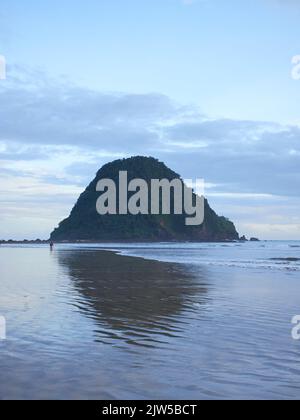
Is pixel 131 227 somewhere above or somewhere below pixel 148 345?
above

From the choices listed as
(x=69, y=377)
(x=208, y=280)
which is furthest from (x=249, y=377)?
(x=208, y=280)

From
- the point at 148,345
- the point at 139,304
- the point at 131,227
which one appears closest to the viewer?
the point at 148,345

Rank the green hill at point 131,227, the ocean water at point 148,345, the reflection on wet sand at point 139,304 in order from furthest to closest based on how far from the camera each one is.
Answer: the green hill at point 131,227 < the reflection on wet sand at point 139,304 < the ocean water at point 148,345

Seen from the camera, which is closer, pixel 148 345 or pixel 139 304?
pixel 148 345

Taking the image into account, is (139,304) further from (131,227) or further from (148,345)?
(131,227)

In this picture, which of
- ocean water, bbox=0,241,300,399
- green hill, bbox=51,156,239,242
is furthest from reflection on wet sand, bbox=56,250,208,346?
green hill, bbox=51,156,239,242

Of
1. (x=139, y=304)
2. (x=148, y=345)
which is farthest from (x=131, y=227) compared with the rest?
(x=148, y=345)

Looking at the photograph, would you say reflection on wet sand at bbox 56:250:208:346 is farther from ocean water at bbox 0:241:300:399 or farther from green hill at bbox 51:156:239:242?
green hill at bbox 51:156:239:242

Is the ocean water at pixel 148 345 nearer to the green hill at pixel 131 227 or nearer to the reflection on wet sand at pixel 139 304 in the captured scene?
the reflection on wet sand at pixel 139 304

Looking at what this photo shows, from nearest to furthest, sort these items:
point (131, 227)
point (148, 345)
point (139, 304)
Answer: point (148, 345) < point (139, 304) < point (131, 227)

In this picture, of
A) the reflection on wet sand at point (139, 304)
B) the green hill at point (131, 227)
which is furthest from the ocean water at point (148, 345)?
the green hill at point (131, 227)

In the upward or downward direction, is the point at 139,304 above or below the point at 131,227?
below

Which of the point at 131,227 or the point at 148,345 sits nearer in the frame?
the point at 148,345

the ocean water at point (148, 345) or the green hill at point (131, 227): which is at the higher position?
the green hill at point (131, 227)
